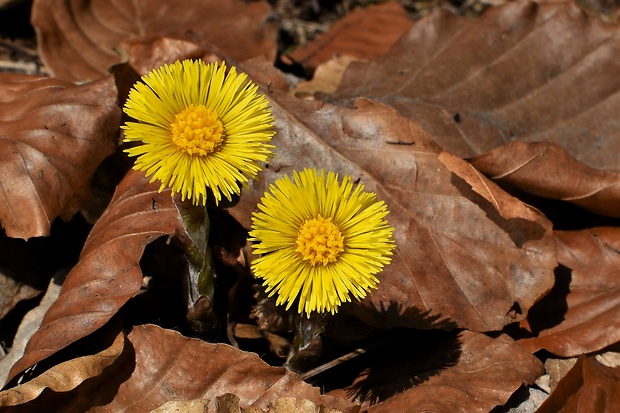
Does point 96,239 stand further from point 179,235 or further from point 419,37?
point 419,37

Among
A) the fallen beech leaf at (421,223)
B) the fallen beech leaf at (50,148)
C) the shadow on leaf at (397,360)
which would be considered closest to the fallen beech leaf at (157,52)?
the fallen beech leaf at (50,148)

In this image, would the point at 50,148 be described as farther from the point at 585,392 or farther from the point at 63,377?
the point at 585,392

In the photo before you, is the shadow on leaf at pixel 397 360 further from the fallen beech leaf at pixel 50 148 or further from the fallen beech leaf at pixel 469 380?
the fallen beech leaf at pixel 50 148

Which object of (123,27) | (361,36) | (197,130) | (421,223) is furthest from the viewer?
(361,36)

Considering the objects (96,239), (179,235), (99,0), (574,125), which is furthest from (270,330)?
(99,0)

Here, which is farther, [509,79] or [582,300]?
[509,79]

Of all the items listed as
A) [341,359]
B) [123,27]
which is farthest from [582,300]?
[123,27]
